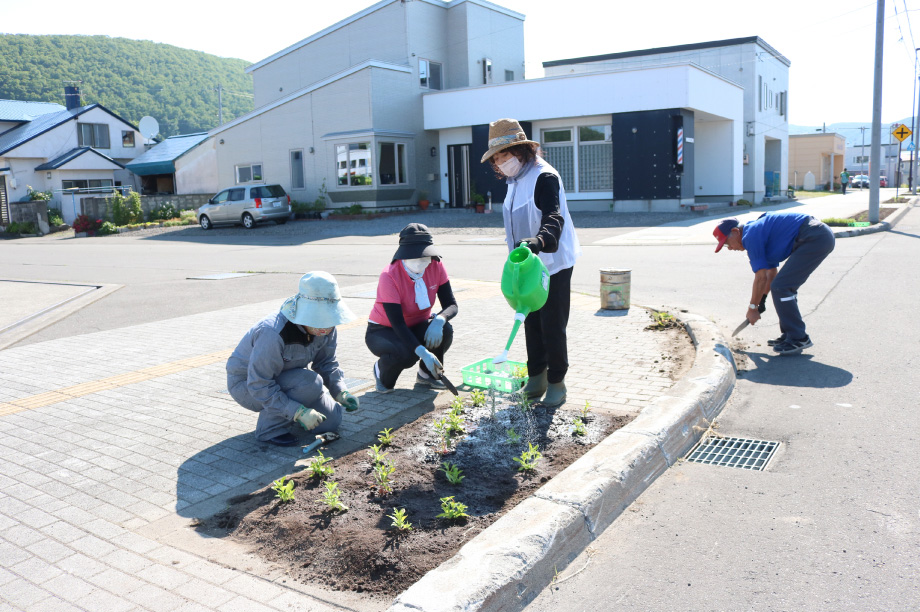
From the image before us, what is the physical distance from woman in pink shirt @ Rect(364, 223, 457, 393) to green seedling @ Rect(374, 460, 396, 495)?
1.18 metres

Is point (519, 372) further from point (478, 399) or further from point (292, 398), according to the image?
point (292, 398)

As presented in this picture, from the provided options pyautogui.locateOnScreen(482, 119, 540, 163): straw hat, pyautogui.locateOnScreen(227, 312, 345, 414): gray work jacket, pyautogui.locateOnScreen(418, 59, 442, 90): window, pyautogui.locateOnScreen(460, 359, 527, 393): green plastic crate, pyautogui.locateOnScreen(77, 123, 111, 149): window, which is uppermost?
pyautogui.locateOnScreen(418, 59, 442, 90): window

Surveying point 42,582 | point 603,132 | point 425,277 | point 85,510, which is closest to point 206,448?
point 85,510

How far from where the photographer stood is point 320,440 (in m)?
4.73

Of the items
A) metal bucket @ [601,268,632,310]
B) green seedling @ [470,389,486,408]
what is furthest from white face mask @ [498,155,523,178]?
metal bucket @ [601,268,632,310]

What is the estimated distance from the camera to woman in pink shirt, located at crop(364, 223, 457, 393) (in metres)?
5.48

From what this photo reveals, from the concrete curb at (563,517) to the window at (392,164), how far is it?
88.1 feet

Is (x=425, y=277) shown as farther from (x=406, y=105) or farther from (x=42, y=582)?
(x=406, y=105)

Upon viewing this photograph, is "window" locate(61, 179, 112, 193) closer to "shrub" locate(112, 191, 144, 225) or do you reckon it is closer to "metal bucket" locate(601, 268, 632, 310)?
"shrub" locate(112, 191, 144, 225)

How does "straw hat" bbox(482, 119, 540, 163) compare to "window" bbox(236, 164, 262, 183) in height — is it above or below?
below

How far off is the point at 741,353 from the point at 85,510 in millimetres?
5669

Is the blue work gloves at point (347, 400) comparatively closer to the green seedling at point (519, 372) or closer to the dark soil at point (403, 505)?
the dark soil at point (403, 505)

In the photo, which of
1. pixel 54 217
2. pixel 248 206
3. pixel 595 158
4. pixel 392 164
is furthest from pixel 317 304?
pixel 54 217

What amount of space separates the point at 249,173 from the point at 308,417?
107ft
